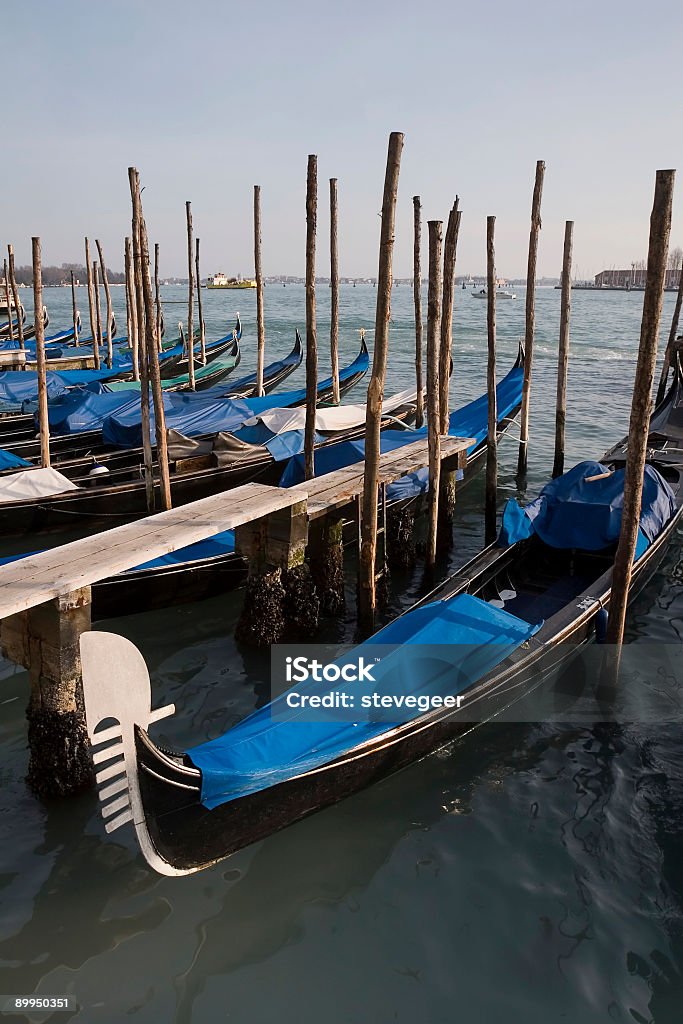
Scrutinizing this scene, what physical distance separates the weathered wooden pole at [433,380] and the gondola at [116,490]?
3.42 meters

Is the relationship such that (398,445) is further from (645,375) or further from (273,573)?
(645,375)

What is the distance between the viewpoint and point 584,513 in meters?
6.58

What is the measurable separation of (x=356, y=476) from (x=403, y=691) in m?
2.87

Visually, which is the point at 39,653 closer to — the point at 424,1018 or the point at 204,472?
the point at 424,1018

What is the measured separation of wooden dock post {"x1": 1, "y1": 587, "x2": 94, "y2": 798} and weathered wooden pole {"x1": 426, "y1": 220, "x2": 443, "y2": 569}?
3113 millimetres

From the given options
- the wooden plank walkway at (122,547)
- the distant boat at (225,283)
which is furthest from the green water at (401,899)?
the distant boat at (225,283)

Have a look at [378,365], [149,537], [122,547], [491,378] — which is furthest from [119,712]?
[491,378]

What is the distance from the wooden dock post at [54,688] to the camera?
13.4ft

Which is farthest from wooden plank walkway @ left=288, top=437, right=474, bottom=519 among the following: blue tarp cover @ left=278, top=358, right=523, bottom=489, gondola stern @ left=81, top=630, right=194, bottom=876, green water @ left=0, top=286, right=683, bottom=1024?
gondola stern @ left=81, top=630, right=194, bottom=876

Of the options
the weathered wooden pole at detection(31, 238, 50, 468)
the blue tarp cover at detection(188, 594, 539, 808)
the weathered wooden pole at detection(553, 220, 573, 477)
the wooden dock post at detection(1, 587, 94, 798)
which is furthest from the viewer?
the weathered wooden pole at detection(553, 220, 573, 477)

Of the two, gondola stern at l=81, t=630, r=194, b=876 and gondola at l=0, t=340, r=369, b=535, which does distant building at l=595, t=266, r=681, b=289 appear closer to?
gondola at l=0, t=340, r=369, b=535

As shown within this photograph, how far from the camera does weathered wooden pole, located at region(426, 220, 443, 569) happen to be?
6.21 meters

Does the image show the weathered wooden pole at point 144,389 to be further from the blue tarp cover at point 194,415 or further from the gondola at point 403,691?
the gondola at point 403,691

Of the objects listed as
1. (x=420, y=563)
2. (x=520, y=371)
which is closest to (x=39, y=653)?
(x=420, y=563)
